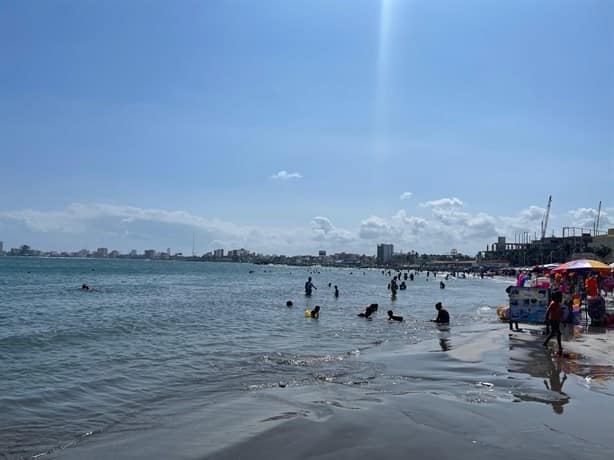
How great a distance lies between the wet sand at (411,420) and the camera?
6.79 meters

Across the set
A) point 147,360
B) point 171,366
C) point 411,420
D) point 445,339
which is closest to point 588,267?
point 445,339

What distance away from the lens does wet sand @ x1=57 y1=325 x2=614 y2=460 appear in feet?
22.3

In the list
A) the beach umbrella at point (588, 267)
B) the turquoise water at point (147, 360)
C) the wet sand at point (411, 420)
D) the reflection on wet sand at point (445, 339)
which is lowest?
the turquoise water at point (147, 360)

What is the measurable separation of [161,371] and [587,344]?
12.1m

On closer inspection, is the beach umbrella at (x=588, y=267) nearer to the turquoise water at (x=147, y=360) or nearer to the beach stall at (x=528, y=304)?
the beach stall at (x=528, y=304)

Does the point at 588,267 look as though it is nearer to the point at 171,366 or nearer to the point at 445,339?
the point at 445,339

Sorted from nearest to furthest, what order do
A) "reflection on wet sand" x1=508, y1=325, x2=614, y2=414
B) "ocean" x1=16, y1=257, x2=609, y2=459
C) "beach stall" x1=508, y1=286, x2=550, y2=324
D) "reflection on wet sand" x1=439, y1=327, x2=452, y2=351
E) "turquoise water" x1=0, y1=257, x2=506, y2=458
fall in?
"ocean" x1=16, y1=257, x2=609, y2=459
"turquoise water" x1=0, y1=257, x2=506, y2=458
"reflection on wet sand" x1=508, y1=325, x2=614, y2=414
"reflection on wet sand" x1=439, y1=327, x2=452, y2=351
"beach stall" x1=508, y1=286, x2=550, y2=324

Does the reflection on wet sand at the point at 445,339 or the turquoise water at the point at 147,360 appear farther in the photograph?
the reflection on wet sand at the point at 445,339

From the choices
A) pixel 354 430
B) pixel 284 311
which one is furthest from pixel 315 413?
pixel 284 311

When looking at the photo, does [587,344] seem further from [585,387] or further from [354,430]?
[354,430]

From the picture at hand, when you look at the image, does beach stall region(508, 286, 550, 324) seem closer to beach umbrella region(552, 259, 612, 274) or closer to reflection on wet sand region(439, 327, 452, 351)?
reflection on wet sand region(439, 327, 452, 351)

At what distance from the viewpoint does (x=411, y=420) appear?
26.4 feet

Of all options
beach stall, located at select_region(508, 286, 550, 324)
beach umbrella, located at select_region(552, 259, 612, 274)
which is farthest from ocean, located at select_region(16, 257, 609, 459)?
beach umbrella, located at select_region(552, 259, 612, 274)

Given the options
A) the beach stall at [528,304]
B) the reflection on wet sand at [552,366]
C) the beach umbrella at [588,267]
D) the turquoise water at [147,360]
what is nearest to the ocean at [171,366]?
the turquoise water at [147,360]
